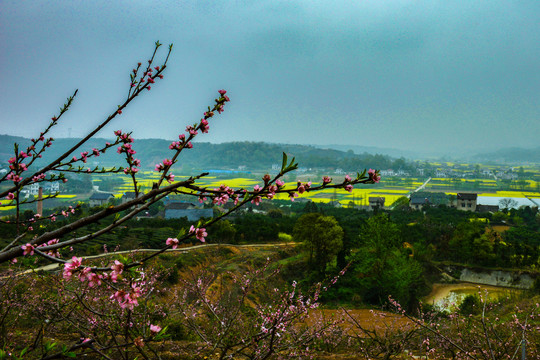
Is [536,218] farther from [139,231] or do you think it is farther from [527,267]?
[139,231]

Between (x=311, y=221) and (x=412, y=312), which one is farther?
(x=311, y=221)

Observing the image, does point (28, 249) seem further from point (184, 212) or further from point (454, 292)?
point (184, 212)

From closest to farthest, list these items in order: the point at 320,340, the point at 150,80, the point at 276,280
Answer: the point at 150,80
the point at 320,340
the point at 276,280

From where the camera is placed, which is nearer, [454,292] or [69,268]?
[69,268]

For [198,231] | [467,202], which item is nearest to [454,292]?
[198,231]

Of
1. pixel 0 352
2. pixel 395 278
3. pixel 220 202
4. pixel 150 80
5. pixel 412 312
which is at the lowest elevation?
pixel 412 312

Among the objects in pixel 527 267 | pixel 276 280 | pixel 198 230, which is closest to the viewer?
pixel 198 230

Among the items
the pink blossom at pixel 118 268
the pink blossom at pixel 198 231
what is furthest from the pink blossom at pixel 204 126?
the pink blossom at pixel 118 268

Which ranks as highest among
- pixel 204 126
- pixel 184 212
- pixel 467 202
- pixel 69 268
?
pixel 204 126

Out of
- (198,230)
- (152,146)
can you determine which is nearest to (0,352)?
(198,230)

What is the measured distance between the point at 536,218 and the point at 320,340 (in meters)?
49.3

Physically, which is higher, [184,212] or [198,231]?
[198,231]

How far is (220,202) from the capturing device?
5.68 ft

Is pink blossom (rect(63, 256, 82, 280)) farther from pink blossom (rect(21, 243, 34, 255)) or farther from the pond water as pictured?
the pond water
